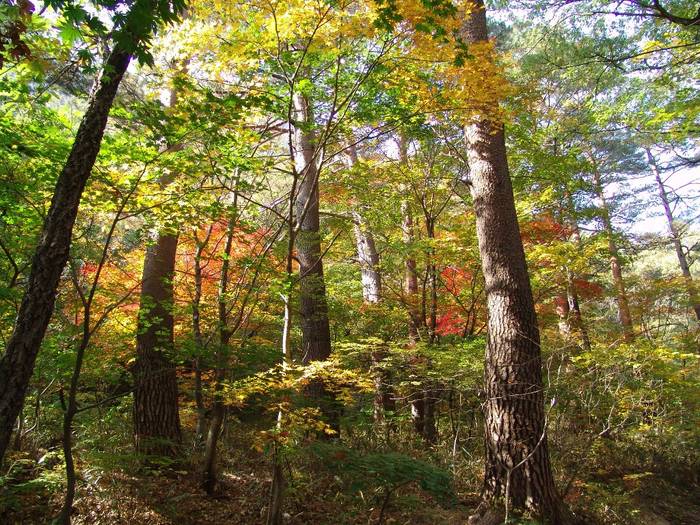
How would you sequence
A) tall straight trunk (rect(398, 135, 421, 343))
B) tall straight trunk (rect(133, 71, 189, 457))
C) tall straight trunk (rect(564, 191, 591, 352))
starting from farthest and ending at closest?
1. tall straight trunk (rect(564, 191, 591, 352))
2. tall straight trunk (rect(398, 135, 421, 343))
3. tall straight trunk (rect(133, 71, 189, 457))

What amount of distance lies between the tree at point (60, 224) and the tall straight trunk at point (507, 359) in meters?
3.99

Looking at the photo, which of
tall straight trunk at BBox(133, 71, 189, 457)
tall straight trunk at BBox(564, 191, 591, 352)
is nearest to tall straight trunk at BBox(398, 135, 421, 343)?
tall straight trunk at BBox(564, 191, 591, 352)

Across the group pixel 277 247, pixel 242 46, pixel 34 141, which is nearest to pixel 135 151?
pixel 34 141

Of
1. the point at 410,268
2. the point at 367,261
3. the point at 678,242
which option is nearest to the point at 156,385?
the point at 410,268

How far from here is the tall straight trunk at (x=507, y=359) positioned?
4.45 meters

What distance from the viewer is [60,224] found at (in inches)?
103

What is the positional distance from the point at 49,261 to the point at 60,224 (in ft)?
0.77

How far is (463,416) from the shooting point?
898 centimetres

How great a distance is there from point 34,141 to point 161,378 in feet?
11.9

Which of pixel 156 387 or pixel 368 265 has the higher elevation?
pixel 368 265

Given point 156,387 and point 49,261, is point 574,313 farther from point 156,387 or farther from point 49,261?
point 49,261

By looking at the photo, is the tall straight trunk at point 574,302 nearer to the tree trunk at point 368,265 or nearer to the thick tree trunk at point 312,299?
the tree trunk at point 368,265

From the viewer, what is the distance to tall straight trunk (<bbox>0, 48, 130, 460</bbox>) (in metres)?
2.38

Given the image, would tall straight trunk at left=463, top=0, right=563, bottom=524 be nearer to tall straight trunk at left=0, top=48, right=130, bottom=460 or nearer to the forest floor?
the forest floor
